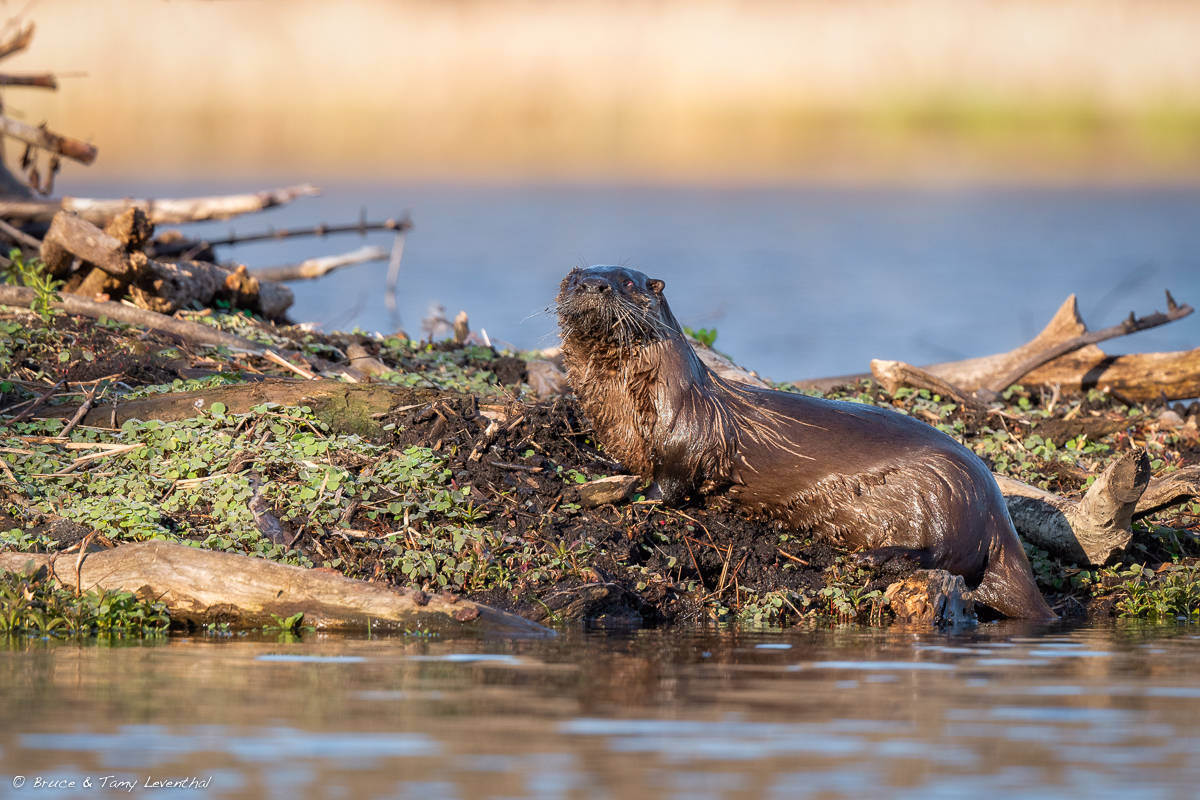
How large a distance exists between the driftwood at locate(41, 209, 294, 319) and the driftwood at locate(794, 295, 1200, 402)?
15.7 ft

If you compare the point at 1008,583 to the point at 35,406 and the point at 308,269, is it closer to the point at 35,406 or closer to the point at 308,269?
the point at 35,406

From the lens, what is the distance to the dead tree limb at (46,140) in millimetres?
12602

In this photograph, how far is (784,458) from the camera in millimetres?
7832

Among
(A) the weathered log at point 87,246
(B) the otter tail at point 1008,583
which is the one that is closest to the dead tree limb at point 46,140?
(A) the weathered log at point 87,246

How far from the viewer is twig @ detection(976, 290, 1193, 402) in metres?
11.9

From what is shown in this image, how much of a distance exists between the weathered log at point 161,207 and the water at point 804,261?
135 cm

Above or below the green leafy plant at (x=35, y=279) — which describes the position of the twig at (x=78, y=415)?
below

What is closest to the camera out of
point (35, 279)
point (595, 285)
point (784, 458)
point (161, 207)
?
point (595, 285)

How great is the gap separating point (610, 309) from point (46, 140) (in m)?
7.22

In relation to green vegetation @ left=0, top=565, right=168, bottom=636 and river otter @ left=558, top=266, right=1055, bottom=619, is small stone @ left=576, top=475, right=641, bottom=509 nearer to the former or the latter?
river otter @ left=558, top=266, right=1055, bottom=619

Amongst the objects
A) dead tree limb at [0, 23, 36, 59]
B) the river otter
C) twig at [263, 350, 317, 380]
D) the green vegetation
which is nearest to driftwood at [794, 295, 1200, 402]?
the river otter

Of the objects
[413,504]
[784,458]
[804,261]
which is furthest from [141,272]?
[804,261]

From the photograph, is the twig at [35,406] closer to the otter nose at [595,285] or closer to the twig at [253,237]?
the otter nose at [595,285]

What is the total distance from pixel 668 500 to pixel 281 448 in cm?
222
